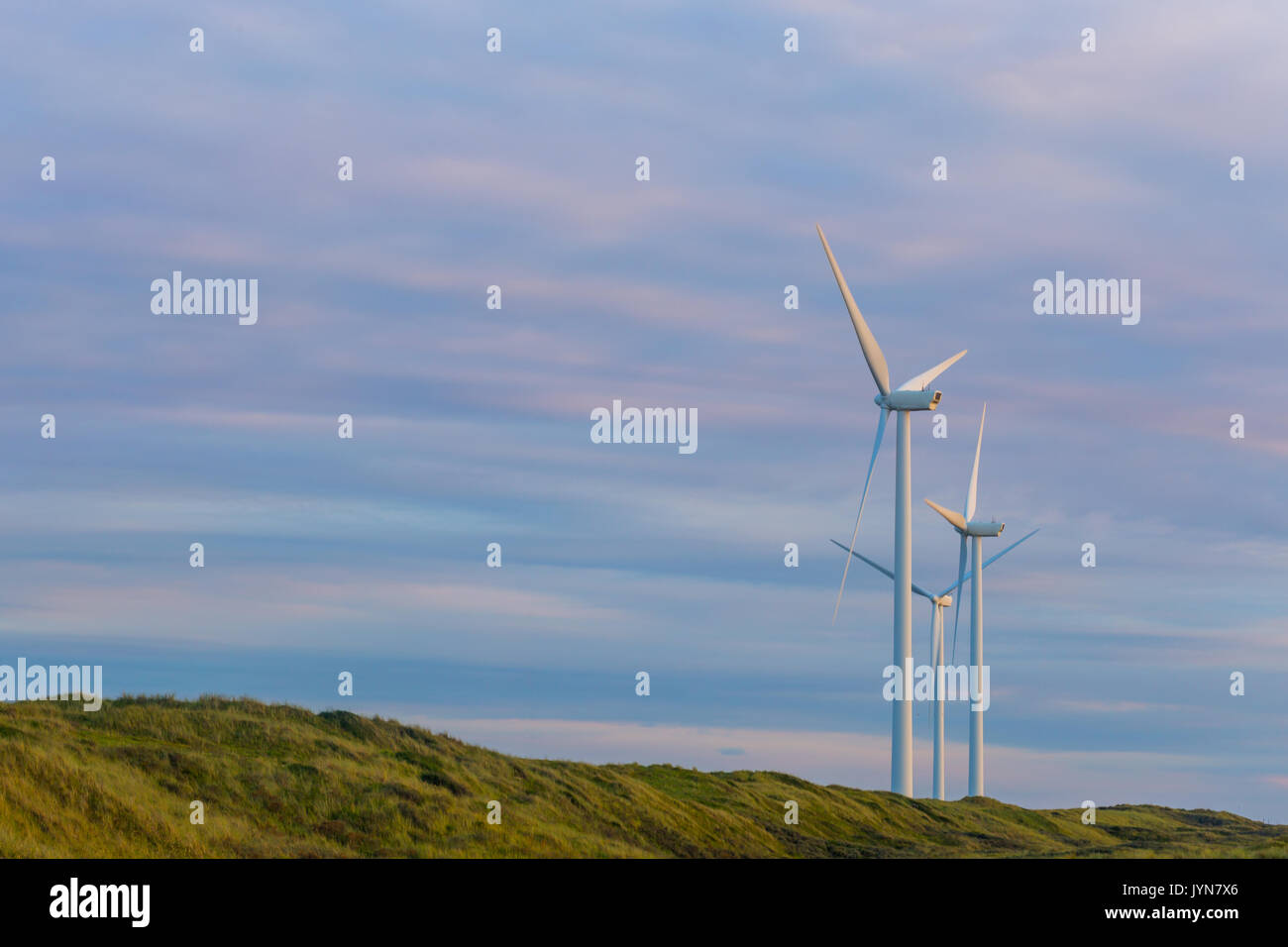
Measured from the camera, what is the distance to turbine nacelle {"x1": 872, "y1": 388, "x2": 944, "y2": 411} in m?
86.4

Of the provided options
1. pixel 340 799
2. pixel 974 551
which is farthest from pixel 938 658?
pixel 340 799

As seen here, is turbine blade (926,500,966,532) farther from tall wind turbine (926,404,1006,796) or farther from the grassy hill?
the grassy hill

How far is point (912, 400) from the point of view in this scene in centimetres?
8669

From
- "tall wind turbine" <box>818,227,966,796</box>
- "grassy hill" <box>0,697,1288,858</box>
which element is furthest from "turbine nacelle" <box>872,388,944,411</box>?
"grassy hill" <box>0,697,1288,858</box>

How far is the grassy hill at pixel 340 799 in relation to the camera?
4166cm

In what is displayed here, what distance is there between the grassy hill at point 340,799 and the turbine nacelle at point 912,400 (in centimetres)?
2615

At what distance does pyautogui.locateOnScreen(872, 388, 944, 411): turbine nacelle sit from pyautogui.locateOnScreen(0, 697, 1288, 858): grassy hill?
85.8ft
